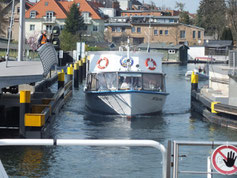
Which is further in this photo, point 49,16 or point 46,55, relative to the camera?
point 49,16

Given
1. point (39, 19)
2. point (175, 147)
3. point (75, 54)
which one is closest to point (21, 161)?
point (175, 147)

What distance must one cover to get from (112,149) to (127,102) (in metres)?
7.10

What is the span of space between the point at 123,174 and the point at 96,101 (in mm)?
11748

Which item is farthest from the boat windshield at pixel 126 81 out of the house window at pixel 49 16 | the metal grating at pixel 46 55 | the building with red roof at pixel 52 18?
the house window at pixel 49 16

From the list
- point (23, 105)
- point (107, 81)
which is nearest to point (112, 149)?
point (23, 105)

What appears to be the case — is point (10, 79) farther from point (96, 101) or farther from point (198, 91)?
point (198, 91)

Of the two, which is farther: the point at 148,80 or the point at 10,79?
the point at 148,80

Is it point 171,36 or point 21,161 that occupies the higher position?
point 171,36

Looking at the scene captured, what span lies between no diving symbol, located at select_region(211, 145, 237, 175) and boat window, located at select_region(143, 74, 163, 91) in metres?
17.7

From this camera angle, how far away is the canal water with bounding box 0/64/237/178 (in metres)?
14.8

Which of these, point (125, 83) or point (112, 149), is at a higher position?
point (125, 83)

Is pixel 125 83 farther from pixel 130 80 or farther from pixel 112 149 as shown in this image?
pixel 112 149

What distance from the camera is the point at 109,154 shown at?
17484 mm

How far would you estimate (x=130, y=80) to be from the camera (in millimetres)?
25500
